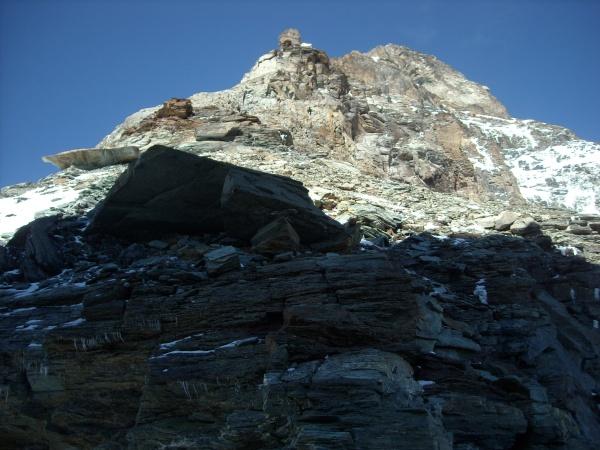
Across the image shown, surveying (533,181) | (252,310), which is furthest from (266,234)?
(533,181)

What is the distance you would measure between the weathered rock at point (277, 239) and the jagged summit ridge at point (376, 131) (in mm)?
14326

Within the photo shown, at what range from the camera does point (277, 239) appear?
12.4m

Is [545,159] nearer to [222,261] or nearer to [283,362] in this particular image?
[222,261]

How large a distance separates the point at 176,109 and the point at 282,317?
2210 centimetres

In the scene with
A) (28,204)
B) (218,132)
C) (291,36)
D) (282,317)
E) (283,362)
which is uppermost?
(291,36)

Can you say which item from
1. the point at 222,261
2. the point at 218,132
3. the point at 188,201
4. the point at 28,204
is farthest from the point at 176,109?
the point at 222,261

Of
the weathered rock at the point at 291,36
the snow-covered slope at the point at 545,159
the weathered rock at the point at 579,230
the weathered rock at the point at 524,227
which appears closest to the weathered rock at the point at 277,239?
the weathered rock at the point at 524,227

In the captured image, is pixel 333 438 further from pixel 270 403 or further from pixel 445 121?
pixel 445 121

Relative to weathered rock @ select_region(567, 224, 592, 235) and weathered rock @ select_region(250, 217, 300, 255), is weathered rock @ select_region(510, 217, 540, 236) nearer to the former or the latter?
weathered rock @ select_region(567, 224, 592, 235)

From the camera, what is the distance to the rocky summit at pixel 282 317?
8359 millimetres

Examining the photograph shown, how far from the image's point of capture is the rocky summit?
27.4 feet

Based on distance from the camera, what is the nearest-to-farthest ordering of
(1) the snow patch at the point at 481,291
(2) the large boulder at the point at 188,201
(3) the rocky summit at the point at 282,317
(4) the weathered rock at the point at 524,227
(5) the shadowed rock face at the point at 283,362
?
(5) the shadowed rock face at the point at 283,362, (3) the rocky summit at the point at 282,317, (1) the snow patch at the point at 481,291, (2) the large boulder at the point at 188,201, (4) the weathered rock at the point at 524,227

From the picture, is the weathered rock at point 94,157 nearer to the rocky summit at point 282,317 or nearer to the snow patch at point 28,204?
the rocky summit at point 282,317

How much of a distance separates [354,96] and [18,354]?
33.7 meters
